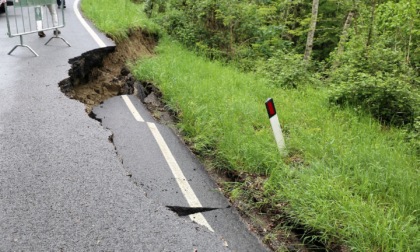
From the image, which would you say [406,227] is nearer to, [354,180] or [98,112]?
[354,180]

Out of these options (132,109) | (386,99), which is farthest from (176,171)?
(386,99)

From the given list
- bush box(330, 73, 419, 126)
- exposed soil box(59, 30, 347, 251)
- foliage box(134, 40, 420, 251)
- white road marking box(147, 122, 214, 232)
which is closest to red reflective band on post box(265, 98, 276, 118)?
foliage box(134, 40, 420, 251)

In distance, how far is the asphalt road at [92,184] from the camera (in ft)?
10.3

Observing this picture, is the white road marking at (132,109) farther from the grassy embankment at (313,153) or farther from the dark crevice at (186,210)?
the dark crevice at (186,210)

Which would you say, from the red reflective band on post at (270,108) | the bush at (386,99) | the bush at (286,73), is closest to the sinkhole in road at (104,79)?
the bush at (286,73)

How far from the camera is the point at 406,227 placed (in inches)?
130

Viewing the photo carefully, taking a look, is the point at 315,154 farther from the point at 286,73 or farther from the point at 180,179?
the point at 286,73

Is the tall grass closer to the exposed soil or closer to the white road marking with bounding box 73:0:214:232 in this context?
the exposed soil

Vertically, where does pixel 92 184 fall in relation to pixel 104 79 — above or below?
above

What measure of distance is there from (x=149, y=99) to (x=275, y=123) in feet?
11.6

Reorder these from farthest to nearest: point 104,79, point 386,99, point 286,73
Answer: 1. point 286,73
2. point 104,79
3. point 386,99

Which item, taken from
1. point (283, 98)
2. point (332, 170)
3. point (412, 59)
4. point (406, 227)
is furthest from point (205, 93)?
point (412, 59)

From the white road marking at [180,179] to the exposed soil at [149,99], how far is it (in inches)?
16.8

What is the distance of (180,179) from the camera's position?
464 centimetres
